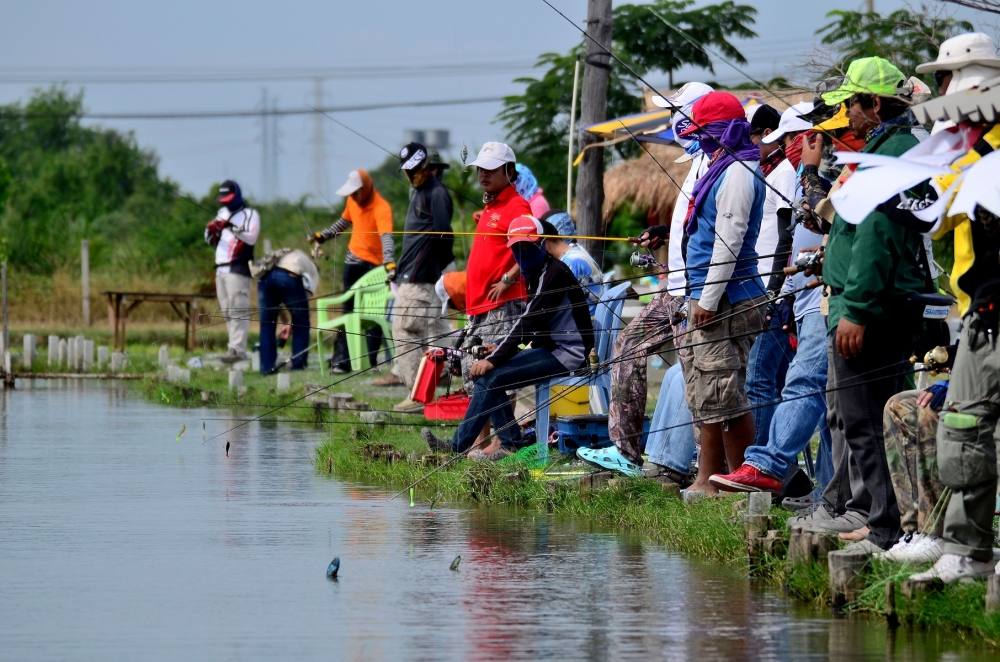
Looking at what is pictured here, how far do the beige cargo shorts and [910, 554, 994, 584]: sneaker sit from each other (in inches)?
112

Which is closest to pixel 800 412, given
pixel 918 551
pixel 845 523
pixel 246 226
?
pixel 845 523

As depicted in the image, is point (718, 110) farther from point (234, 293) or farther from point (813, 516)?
point (234, 293)

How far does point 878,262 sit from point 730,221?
7.10 ft

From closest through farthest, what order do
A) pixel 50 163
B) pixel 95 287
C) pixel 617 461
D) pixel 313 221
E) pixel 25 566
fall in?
pixel 25 566
pixel 617 461
pixel 95 287
pixel 313 221
pixel 50 163

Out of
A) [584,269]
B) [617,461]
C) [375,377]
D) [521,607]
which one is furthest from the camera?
[375,377]

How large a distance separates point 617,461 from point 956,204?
450 centimetres

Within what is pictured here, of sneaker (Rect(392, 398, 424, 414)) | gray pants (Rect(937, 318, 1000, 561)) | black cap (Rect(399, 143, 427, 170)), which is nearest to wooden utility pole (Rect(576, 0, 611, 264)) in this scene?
black cap (Rect(399, 143, 427, 170))

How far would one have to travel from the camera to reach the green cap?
26.6ft

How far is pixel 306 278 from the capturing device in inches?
853

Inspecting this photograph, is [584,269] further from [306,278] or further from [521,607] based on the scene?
[306,278]

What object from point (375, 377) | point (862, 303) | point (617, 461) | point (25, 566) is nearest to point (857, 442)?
point (862, 303)

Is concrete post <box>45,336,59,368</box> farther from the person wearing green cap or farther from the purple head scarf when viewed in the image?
the person wearing green cap

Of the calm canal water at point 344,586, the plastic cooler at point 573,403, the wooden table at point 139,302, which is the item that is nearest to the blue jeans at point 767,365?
the calm canal water at point 344,586

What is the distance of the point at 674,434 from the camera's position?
34.5 ft
